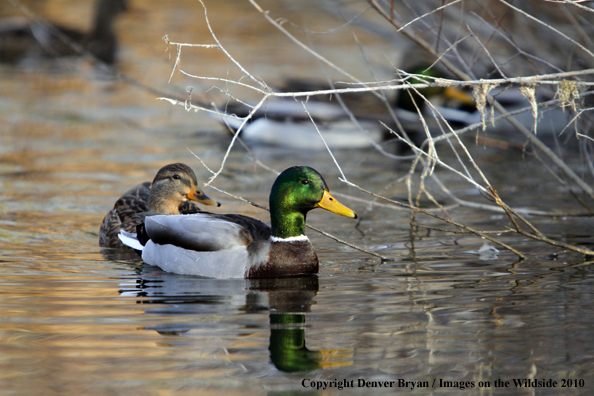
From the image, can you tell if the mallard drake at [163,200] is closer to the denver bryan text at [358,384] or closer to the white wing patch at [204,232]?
the white wing patch at [204,232]

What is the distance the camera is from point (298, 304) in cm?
541

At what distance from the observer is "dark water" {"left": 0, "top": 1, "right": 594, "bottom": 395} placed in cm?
408

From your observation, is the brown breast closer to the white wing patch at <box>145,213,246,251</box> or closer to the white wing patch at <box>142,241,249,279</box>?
the white wing patch at <box>142,241,249,279</box>

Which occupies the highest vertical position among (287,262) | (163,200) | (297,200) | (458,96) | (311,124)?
(458,96)

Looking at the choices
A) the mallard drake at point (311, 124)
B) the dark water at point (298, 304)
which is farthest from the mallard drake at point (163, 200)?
the mallard drake at point (311, 124)

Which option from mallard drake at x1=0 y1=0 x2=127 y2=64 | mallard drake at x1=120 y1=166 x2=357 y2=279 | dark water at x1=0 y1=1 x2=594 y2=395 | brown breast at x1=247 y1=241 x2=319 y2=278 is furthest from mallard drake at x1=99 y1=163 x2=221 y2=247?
mallard drake at x1=0 y1=0 x2=127 y2=64

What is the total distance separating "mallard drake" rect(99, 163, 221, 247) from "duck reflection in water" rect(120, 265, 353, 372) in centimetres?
80

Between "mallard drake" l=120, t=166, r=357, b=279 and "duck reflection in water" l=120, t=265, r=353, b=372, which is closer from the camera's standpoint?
"duck reflection in water" l=120, t=265, r=353, b=372

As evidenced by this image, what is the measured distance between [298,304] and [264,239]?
1003mm

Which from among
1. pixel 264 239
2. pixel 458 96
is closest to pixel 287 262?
pixel 264 239

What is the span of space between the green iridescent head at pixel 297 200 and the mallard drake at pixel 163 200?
104 centimetres

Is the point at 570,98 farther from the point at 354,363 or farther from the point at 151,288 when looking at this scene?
the point at 151,288

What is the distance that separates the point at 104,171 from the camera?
1061 cm

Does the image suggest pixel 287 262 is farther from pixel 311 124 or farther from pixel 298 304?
pixel 311 124
